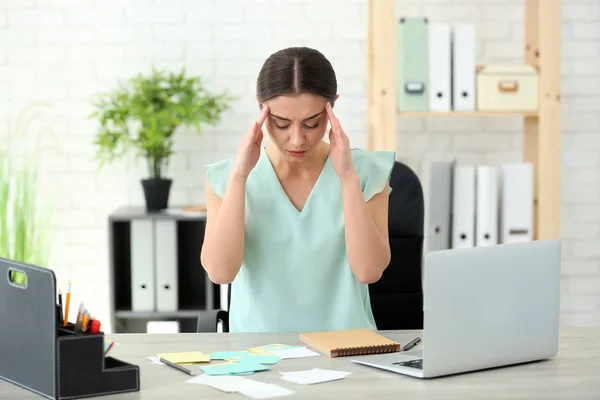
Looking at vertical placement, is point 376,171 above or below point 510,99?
below

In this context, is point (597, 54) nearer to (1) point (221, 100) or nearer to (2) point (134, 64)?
(1) point (221, 100)

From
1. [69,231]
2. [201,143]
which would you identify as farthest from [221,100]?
[69,231]

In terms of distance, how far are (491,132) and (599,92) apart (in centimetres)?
51

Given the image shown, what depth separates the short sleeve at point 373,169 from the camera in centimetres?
212

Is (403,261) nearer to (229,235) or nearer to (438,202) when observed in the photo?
(229,235)

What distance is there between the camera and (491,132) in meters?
3.86

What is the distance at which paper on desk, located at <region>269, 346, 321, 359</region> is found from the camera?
5.34 feet

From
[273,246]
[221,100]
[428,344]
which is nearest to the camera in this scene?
[428,344]

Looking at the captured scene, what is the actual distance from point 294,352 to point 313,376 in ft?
0.55

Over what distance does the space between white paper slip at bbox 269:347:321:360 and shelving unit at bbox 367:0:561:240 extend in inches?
67.9

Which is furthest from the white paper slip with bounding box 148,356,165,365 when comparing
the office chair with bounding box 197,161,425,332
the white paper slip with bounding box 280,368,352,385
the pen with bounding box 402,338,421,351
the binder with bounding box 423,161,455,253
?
the binder with bounding box 423,161,455,253

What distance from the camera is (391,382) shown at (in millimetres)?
1463

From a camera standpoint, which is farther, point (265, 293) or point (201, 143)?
point (201, 143)

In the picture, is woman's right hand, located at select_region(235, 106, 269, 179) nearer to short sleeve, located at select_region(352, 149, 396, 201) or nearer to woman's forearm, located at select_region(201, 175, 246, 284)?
woman's forearm, located at select_region(201, 175, 246, 284)
